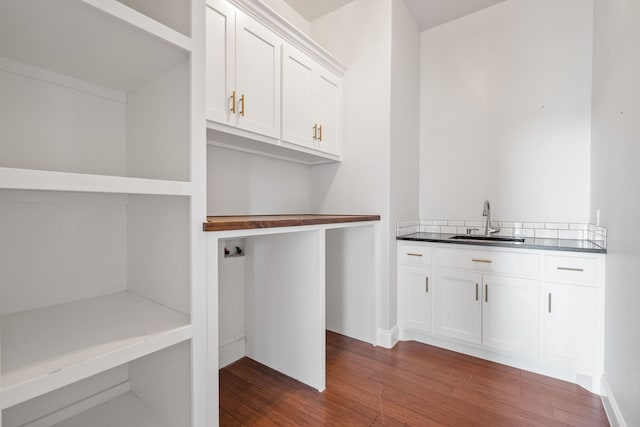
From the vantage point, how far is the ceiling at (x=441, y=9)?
242 cm

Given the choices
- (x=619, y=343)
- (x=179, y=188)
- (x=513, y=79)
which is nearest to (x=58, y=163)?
(x=179, y=188)

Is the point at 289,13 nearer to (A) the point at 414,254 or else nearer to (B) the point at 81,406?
(A) the point at 414,254

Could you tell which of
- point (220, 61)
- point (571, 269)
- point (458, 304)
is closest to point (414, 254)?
point (458, 304)

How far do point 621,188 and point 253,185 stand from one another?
2.10 meters

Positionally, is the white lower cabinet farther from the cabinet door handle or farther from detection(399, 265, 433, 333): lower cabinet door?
the cabinet door handle

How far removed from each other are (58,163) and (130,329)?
69 centimetres

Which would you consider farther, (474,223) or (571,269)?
(474,223)

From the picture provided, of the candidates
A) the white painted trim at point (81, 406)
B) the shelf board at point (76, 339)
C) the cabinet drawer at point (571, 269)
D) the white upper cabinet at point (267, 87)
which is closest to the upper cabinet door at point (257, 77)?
the white upper cabinet at point (267, 87)

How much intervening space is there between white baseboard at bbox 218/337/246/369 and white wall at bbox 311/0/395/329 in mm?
1088

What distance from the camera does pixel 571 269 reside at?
5.83 ft

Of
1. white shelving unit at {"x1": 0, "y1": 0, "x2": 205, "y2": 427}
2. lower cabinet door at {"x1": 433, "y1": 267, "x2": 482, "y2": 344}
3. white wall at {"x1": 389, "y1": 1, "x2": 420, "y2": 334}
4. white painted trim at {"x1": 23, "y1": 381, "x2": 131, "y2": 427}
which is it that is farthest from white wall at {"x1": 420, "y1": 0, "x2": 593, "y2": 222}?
white painted trim at {"x1": 23, "y1": 381, "x2": 131, "y2": 427}

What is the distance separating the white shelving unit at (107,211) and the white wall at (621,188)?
175 centimetres

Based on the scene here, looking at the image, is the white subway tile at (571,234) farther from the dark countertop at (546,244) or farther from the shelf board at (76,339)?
the shelf board at (76,339)

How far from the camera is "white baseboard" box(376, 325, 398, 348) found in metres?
2.25
